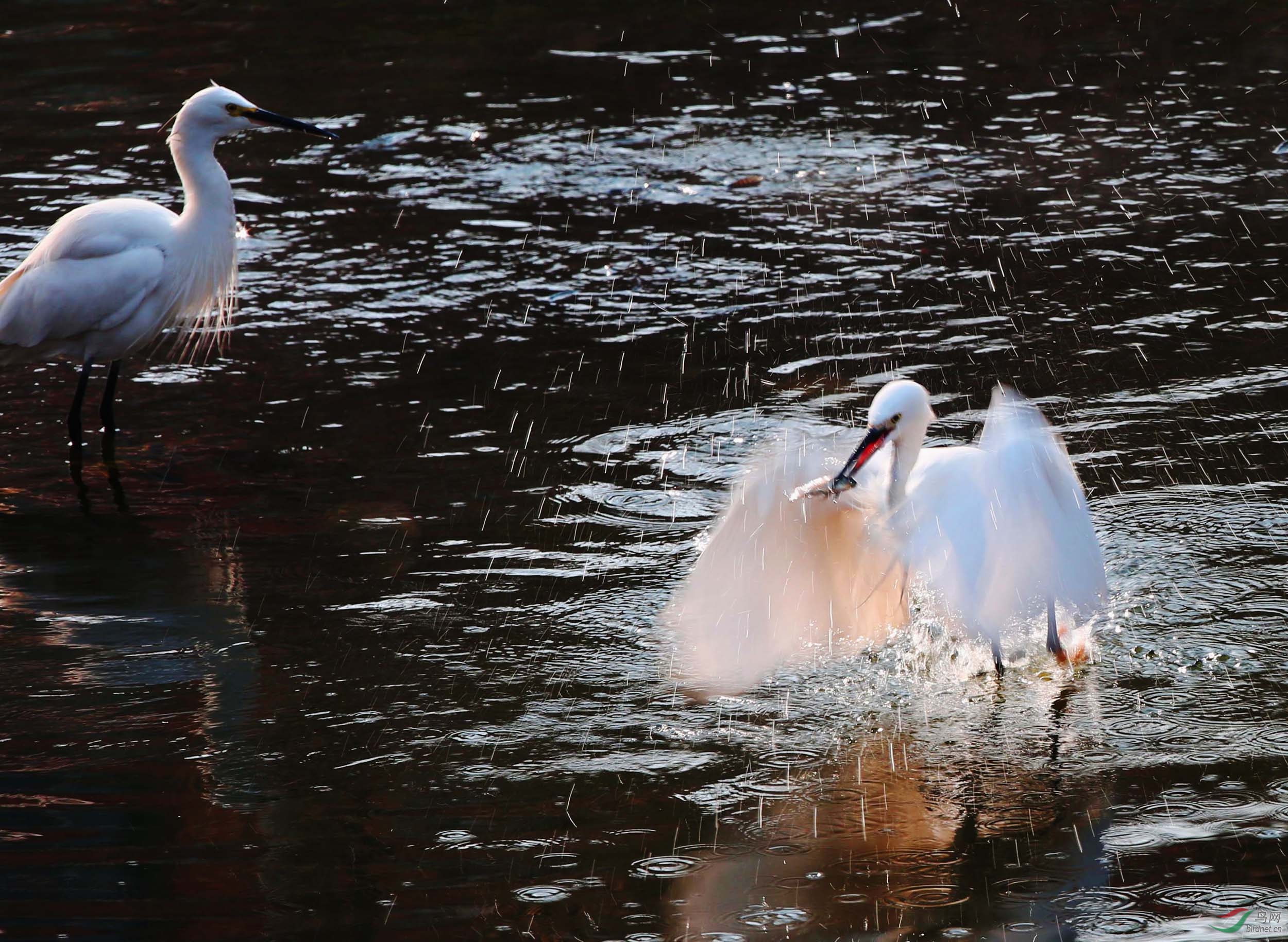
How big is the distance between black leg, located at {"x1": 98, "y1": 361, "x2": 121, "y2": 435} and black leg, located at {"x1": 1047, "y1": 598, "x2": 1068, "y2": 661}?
4178mm

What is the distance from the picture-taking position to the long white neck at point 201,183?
6.93 meters

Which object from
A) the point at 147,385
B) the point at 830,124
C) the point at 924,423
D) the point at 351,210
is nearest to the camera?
the point at 924,423

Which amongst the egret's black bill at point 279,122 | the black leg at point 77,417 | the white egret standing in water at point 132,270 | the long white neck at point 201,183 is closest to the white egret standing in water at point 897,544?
the black leg at point 77,417

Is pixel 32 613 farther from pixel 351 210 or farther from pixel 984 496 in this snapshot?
pixel 351 210

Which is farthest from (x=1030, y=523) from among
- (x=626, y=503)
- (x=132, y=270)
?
(x=132, y=270)

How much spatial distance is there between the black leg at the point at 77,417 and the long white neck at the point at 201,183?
2.92 feet

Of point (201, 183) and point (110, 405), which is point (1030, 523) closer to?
point (110, 405)

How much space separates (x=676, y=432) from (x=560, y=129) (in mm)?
4553

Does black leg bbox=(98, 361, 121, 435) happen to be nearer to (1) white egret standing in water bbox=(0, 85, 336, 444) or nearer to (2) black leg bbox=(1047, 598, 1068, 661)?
(1) white egret standing in water bbox=(0, 85, 336, 444)

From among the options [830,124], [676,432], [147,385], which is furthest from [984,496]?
[830,124]

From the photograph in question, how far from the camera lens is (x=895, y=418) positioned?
452 centimetres

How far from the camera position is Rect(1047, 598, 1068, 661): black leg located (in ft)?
14.4

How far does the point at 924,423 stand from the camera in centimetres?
459

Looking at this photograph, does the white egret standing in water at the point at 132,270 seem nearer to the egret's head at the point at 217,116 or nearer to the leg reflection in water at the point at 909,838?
the egret's head at the point at 217,116
